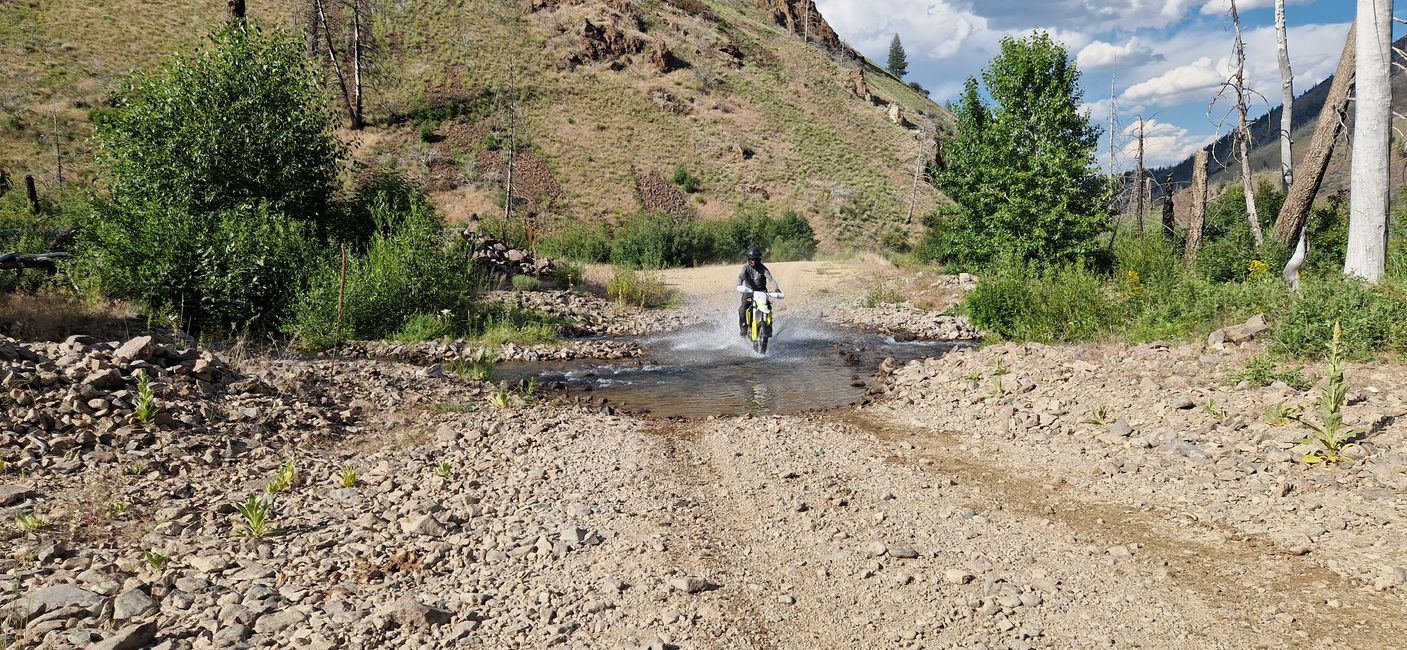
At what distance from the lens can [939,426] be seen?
335 inches

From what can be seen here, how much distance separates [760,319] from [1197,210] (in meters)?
11.4

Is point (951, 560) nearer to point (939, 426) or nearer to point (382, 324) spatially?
point (939, 426)

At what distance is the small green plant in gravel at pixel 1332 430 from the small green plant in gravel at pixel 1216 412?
690mm

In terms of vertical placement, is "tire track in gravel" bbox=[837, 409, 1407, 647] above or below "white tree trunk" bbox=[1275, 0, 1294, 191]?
below

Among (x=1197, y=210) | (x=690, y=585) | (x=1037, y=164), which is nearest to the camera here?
(x=690, y=585)

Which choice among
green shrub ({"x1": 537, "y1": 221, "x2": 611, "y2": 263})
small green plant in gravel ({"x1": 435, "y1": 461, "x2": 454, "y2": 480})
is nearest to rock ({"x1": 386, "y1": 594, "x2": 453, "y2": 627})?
small green plant in gravel ({"x1": 435, "y1": 461, "x2": 454, "y2": 480})

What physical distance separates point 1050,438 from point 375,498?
633cm

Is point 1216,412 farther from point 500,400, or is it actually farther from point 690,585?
point 500,400

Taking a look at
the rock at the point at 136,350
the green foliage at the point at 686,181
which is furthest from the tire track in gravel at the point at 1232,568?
the green foliage at the point at 686,181

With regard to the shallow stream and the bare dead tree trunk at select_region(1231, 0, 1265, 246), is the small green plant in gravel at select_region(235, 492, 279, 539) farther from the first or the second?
the bare dead tree trunk at select_region(1231, 0, 1265, 246)

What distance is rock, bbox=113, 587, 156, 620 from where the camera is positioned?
156 inches

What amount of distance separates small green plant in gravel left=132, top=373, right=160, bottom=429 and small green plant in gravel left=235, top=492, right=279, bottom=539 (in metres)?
2.11

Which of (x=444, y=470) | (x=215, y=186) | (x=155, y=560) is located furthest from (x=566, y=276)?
(x=155, y=560)

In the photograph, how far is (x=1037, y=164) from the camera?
812 inches
